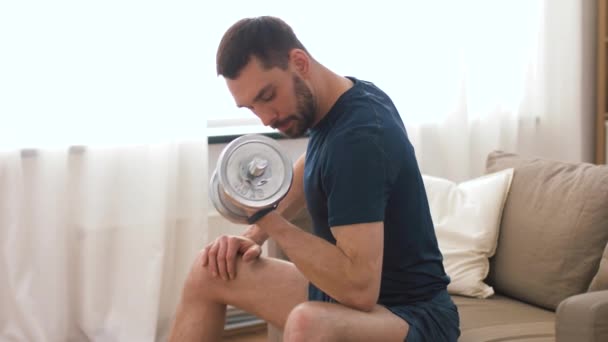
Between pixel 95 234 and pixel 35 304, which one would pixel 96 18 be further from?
pixel 35 304

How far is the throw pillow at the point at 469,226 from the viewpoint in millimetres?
2322

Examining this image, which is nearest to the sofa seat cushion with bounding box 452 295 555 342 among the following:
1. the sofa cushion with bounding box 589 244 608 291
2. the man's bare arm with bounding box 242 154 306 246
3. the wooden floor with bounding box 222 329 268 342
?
the sofa cushion with bounding box 589 244 608 291

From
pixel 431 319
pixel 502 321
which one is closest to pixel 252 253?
pixel 431 319

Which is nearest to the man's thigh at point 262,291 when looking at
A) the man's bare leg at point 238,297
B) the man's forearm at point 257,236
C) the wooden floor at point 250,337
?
the man's bare leg at point 238,297

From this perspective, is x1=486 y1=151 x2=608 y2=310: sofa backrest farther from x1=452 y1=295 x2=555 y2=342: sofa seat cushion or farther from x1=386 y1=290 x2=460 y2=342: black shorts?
x1=386 y1=290 x2=460 y2=342: black shorts

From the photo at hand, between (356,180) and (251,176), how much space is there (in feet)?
0.75

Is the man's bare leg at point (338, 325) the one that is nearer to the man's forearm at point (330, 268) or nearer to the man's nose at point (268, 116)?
the man's forearm at point (330, 268)

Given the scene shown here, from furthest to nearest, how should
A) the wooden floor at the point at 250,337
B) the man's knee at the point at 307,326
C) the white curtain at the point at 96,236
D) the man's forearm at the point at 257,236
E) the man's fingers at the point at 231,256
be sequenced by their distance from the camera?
the wooden floor at the point at 250,337, the white curtain at the point at 96,236, the man's forearm at the point at 257,236, the man's fingers at the point at 231,256, the man's knee at the point at 307,326

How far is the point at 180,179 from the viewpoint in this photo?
2.88 metres

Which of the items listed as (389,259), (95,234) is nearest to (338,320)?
(389,259)

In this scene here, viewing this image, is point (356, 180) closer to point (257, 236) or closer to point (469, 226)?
point (257, 236)

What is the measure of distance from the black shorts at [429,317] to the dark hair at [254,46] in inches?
20.1

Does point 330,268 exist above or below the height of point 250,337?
above

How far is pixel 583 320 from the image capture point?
1634mm
